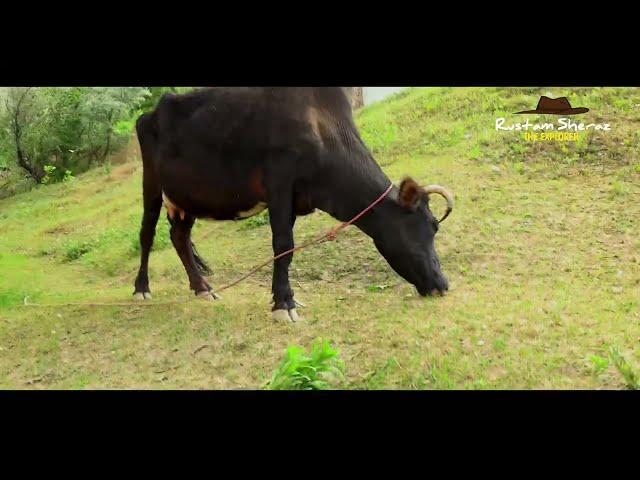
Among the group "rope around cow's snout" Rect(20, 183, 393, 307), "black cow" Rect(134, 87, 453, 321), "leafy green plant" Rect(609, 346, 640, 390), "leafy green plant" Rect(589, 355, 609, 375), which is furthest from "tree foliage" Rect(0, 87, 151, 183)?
"leafy green plant" Rect(609, 346, 640, 390)

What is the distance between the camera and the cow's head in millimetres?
6172

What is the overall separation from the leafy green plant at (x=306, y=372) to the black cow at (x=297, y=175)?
4.36 feet

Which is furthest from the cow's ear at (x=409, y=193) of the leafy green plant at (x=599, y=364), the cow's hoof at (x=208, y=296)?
the cow's hoof at (x=208, y=296)

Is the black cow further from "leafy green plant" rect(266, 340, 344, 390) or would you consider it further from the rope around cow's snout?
"leafy green plant" rect(266, 340, 344, 390)

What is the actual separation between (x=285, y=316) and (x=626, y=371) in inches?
111

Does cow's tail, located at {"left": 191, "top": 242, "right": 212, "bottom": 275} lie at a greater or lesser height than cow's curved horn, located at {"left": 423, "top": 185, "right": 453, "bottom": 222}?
lesser

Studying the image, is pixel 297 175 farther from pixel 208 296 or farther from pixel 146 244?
pixel 146 244

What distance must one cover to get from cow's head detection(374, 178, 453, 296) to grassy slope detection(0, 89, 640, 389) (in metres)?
0.19

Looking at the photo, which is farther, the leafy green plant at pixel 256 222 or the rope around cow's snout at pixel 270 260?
the leafy green plant at pixel 256 222

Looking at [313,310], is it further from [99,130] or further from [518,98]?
[99,130]

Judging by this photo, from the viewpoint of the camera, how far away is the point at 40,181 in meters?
11.3

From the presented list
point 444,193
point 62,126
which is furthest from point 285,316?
point 62,126

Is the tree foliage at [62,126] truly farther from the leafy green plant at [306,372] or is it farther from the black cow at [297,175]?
the leafy green plant at [306,372]

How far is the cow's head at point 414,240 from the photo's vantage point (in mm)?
6172
